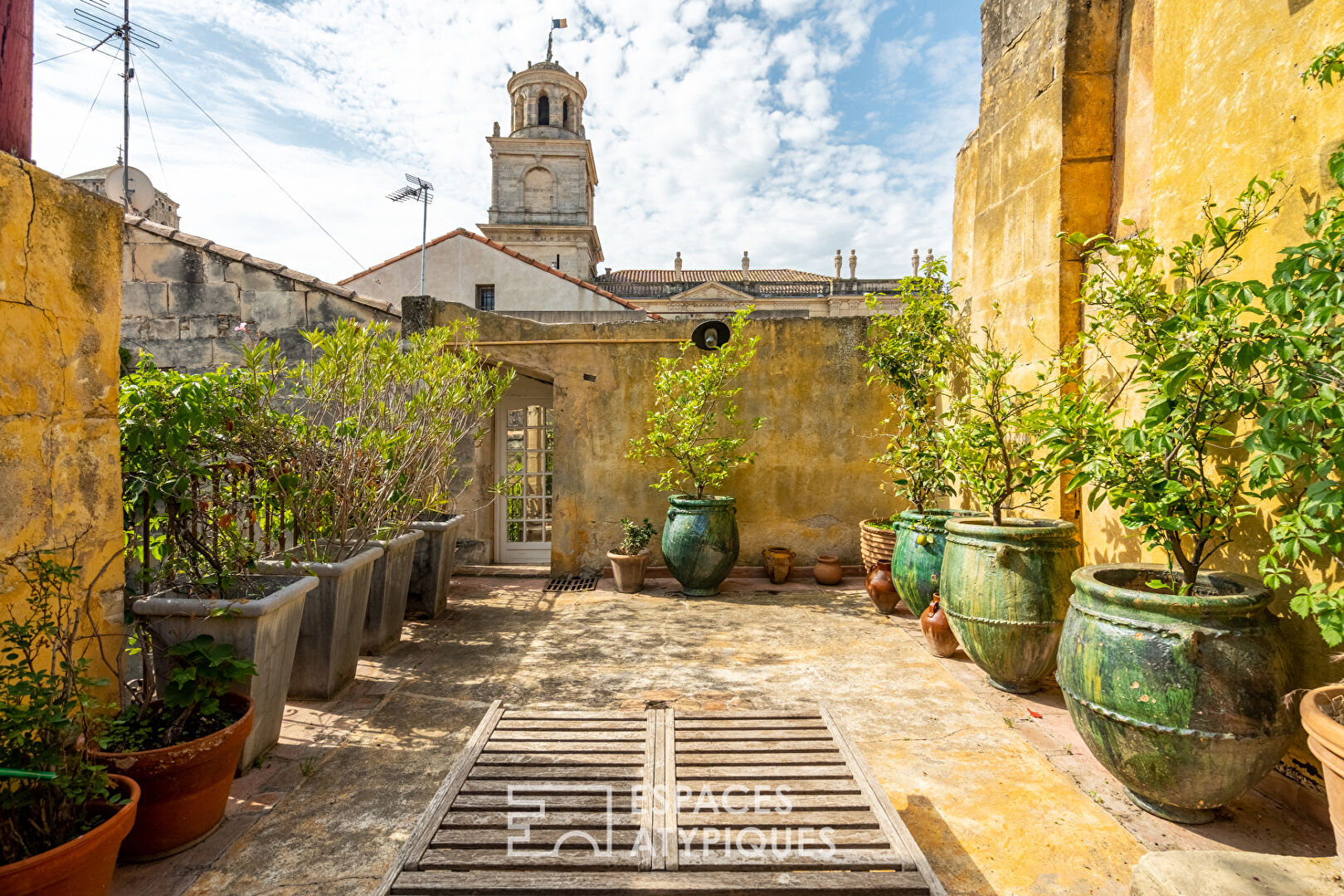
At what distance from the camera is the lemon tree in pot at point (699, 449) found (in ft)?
17.0

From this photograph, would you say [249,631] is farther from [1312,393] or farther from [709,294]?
[709,294]

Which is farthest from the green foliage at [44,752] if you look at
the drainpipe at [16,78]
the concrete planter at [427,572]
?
the concrete planter at [427,572]

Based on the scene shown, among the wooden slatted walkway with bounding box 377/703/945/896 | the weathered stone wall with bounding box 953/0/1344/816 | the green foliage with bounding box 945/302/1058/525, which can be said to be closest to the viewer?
the wooden slatted walkway with bounding box 377/703/945/896

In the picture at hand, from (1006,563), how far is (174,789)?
332 centimetres

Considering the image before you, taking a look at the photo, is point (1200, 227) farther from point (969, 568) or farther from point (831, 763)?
point (831, 763)

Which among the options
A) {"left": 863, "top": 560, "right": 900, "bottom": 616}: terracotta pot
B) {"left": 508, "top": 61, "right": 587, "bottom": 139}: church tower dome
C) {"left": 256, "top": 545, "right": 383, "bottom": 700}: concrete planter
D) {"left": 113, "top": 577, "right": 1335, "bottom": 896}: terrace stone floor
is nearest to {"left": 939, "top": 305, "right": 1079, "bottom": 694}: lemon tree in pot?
{"left": 113, "top": 577, "right": 1335, "bottom": 896}: terrace stone floor

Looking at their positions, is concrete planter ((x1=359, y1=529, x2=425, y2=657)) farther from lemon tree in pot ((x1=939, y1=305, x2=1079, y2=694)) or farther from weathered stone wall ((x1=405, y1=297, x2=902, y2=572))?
lemon tree in pot ((x1=939, y1=305, x2=1079, y2=694))

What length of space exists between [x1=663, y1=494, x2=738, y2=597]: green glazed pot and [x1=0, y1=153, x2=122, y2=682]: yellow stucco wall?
352cm

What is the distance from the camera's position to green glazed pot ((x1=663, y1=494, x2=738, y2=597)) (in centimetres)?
514

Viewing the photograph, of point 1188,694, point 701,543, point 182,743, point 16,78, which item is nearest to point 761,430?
point 701,543

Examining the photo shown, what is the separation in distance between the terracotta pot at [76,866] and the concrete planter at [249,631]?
0.68m

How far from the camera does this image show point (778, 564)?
5.66 metres

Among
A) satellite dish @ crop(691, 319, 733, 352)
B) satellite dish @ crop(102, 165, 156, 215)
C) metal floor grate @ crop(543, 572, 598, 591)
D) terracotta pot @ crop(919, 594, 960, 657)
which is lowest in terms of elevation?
metal floor grate @ crop(543, 572, 598, 591)

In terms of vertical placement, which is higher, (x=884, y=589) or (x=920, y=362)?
(x=920, y=362)
